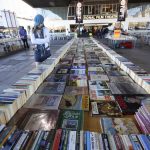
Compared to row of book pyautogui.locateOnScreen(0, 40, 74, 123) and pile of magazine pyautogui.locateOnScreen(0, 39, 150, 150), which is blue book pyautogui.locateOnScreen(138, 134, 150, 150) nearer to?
pile of magazine pyautogui.locateOnScreen(0, 39, 150, 150)

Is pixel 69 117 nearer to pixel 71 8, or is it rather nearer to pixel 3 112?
pixel 3 112

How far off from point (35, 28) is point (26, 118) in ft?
6.35

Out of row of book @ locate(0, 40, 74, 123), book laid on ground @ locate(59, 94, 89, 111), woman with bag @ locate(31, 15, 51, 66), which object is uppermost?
woman with bag @ locate(31, 15, 51, 66)

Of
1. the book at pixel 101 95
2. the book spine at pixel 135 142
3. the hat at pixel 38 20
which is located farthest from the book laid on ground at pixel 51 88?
the hat at pixel 38 20

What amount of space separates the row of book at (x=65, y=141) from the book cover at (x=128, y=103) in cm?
44

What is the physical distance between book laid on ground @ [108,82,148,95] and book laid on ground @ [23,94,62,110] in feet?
2.34

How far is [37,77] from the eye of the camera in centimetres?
203

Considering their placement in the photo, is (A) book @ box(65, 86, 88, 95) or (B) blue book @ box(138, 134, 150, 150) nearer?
(B) blue book @ box(138, 134, 150, 150)

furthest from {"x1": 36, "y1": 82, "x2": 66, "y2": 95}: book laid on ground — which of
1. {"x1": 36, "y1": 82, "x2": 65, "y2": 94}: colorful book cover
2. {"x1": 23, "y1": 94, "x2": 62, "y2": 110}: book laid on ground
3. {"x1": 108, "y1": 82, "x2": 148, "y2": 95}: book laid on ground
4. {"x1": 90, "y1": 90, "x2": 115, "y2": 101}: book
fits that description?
{"x1": 108, "y1": 82, "x2": 148, "y2": 95}: book laid on ground

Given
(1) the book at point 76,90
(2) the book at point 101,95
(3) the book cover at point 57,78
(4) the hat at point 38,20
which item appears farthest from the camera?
(4) the hat at point 38,20

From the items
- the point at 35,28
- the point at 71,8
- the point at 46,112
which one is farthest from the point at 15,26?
the point at 71,8

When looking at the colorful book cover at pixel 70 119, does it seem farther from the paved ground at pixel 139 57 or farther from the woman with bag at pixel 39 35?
the paved ground at pixel 139 57

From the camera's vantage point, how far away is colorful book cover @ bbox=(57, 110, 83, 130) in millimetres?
1203

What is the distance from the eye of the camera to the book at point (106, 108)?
1.40 metres
